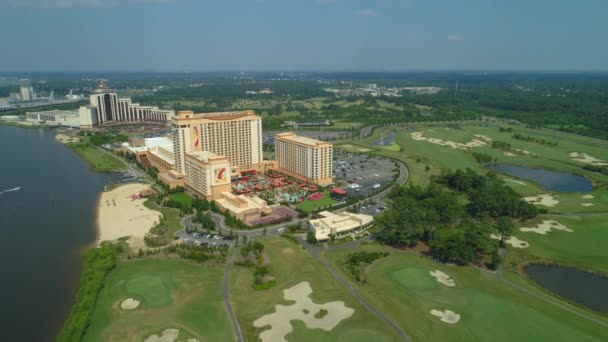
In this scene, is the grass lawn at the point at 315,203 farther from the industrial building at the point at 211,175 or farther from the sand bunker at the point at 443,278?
the sand bunker at the point at 443,278

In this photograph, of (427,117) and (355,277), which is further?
(427,117)

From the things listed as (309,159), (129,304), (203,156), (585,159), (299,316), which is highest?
(203,156)

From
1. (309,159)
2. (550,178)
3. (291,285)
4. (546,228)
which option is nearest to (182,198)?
(309,159)

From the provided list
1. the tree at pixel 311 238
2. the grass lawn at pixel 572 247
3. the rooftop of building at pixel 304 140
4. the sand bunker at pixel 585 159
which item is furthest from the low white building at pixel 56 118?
the sand bunker at pixel 585 159

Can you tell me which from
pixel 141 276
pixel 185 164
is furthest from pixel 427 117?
pixel 141 276

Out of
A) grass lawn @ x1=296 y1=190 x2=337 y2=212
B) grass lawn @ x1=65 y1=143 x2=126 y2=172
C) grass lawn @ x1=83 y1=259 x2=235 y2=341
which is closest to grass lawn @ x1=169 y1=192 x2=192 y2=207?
grass lawn @ x1=296 y1=190 x2=337 y2=212

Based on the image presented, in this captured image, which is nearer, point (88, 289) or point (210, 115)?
point (88, 289)

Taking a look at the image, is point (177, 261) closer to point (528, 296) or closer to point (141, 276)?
point (141, 276)

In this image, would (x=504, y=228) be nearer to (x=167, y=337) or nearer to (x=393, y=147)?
(x=167, y=337)
